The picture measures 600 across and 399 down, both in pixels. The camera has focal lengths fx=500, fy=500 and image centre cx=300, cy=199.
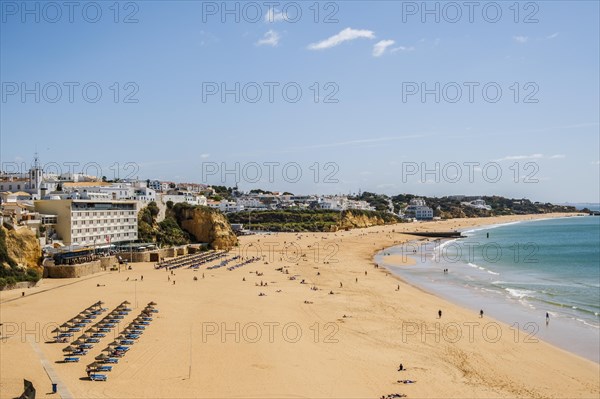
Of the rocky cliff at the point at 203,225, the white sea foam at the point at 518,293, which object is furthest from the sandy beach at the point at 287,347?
the rocky cliff at the point at 203,225

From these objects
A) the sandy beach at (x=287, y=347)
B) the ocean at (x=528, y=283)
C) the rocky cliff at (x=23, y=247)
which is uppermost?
the rocky cliff at (x=23, y=247)

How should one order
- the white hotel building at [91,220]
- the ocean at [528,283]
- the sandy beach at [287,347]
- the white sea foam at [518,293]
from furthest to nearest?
the white hotel building at [91,220] < the white sea foam at [518,293] < the ocean at [528,283] < the sandy beach at [287,347]

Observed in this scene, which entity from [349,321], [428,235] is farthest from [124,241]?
[428,235]

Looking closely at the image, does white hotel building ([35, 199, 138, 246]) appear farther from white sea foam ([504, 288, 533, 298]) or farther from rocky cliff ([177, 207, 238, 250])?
white sea foam ([504, 288, 533, 298])

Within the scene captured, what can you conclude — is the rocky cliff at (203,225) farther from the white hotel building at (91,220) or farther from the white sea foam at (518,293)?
the white sea foam at (518,293)

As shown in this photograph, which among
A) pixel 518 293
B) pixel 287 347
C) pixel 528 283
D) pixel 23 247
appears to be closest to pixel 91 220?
pixel 23 247

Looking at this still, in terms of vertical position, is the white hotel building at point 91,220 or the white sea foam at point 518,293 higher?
the white hotel building at point 91,220

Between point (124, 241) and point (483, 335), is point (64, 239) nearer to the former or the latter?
point (124, 241)
